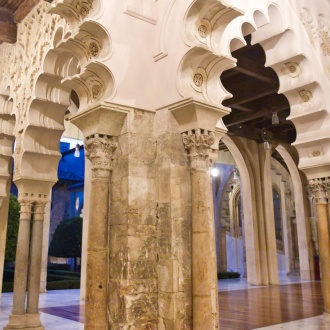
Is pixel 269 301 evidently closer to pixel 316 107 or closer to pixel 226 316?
pixel 226 316

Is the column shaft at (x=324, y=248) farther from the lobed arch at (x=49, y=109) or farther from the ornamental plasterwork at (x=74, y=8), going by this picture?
the ornamental plasterwork at (x=74, y=8)

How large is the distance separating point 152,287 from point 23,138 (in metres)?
4.09

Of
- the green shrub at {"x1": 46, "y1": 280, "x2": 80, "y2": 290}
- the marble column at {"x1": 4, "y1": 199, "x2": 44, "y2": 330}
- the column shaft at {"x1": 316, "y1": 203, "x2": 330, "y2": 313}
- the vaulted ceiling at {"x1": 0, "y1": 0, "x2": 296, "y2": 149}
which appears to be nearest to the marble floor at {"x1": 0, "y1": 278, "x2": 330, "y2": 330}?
the marble column at {"x1": 4, "y1": 199, "x2": 44, "y2": 330}

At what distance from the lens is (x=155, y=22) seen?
4840mm

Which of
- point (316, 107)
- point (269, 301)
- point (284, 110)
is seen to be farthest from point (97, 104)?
point (284, 110)

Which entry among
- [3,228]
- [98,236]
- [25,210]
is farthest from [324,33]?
[3,228]

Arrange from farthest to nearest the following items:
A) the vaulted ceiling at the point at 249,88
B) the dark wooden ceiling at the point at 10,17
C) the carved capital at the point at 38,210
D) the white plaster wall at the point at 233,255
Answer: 1. the white plaster wall at the point at 233,255
2. the vaulted ceiling at the point at 249,88
3. the dark wooden ceiling at the point at 10,17
4. the carved capital at the point at 38,210

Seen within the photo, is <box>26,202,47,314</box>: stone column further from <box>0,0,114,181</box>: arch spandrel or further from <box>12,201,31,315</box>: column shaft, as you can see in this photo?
<box>0,0,114,181</box>: arch spandrel

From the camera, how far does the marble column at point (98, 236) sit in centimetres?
390

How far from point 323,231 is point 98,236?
5045 millimetres

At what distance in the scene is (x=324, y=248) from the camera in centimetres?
740

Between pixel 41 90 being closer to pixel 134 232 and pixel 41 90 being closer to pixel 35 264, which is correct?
pixel 35 264

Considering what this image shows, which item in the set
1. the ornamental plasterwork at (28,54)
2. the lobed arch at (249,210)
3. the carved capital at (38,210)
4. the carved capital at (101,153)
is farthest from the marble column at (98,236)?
the lobed arch at (249,210)

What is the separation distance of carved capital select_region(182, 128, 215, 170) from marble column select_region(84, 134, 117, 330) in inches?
31.0
